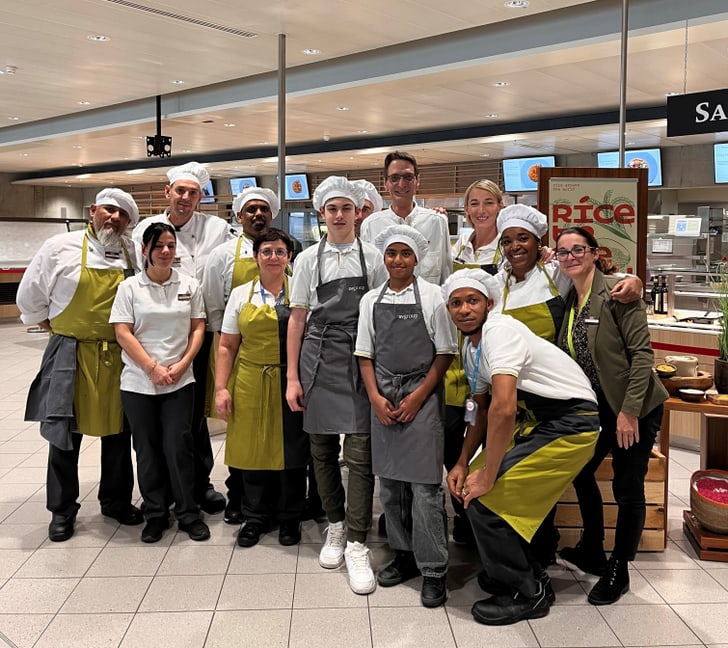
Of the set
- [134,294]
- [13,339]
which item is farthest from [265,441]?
[13,339]

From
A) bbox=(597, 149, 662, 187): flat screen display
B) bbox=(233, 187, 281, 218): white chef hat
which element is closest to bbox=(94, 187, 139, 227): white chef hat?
bbox=(233, 187, 281, 218): white chef hat

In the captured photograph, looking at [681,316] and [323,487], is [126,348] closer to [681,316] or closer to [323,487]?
[323,487]

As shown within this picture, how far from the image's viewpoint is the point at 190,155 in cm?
1336

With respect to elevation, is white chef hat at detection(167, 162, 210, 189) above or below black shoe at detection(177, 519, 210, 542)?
above

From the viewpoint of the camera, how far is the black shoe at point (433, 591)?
284 centimetres

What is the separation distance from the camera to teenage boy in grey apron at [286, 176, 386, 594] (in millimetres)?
3096

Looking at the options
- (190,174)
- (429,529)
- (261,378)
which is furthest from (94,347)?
(429,529)

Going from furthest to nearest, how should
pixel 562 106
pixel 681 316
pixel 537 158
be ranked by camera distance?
pixel 537 158 < pixel 562 106 < pixel 681 316

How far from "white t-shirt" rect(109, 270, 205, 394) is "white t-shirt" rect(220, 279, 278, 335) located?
21cm

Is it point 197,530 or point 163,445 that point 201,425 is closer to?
point 163,445

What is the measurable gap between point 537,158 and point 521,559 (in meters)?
9.93

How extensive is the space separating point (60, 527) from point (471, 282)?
2328mm

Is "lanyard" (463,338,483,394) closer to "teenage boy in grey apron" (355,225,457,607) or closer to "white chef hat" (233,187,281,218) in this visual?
"teenage boy in grey apron" (355,225,457,607)

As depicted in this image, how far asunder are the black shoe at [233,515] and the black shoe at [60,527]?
74 cm
